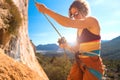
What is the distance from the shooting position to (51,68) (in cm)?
5972

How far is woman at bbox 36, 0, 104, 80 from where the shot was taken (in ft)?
18.4

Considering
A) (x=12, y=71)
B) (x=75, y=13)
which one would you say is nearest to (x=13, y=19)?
(x=12, y=71)

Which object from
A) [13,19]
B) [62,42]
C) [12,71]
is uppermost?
[13,19]

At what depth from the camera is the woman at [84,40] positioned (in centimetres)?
559

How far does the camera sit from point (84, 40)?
5.75m

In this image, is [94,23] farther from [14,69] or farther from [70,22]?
[14,69]

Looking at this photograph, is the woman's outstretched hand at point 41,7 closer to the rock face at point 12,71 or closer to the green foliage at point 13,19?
the rock face at point 12,71

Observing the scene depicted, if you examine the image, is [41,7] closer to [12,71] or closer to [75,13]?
[75,13]

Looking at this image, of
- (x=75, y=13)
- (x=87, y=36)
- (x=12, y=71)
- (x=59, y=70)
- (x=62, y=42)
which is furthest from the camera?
(x=59, y=70)

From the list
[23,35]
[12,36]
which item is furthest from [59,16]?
[23,35]

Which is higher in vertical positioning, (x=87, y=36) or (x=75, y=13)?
(x=75, y=13)

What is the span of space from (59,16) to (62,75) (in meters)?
52.2

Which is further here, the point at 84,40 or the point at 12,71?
the point at 12,71

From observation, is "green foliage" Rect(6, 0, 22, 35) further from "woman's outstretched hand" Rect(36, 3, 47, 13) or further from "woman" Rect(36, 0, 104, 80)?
"woman" Rect(36, 0, 104, 80)
